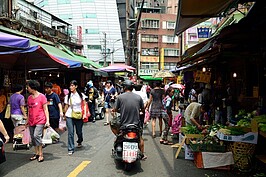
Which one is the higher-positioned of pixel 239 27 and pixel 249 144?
pixel 239 27

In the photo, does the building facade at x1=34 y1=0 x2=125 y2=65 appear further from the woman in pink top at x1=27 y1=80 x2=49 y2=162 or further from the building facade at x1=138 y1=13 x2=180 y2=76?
the woman in pink top at x1=27 y1=80 x2=49 y2=162

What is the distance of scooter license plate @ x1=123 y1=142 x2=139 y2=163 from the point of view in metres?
4.84

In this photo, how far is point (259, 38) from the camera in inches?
217

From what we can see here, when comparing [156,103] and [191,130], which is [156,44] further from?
[191,130]

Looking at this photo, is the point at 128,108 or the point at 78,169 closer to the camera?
the point at 78,169

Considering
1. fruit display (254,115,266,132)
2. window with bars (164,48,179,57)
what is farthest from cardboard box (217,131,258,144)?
window with bars (164,48,179,57)

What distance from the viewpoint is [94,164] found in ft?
17.7

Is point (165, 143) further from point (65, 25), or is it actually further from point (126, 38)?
point (126, 38)

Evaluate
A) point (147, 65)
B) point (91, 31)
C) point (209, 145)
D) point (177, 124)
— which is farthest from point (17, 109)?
point (91, 31)

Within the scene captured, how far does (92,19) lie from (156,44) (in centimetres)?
1569

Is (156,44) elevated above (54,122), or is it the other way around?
(156,44)

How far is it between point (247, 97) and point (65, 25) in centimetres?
2300

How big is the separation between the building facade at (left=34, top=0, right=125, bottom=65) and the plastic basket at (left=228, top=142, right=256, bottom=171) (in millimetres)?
51058

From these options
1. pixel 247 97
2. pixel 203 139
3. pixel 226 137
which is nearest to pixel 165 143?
pixel 203 139
